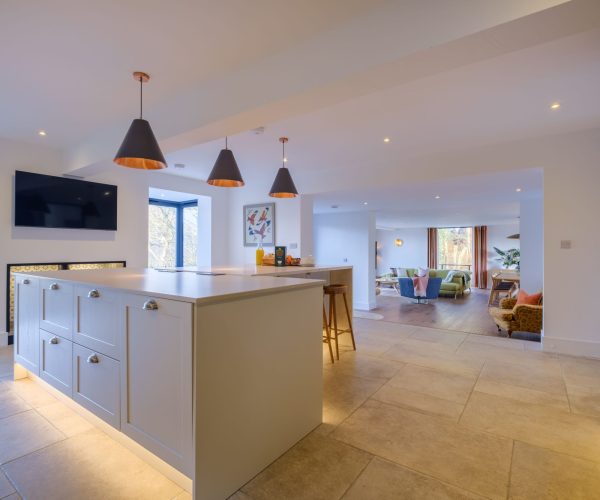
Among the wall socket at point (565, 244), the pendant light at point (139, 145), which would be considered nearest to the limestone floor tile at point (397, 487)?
the pendant light at point (139, 145)

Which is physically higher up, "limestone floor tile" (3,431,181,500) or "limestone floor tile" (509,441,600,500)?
"limestone floor tile" (509,441,600,500)

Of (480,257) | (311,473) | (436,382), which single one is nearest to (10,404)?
(311,473)

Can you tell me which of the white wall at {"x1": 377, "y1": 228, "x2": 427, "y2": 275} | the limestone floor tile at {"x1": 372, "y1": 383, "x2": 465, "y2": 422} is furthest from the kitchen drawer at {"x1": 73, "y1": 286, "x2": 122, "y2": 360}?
the white wall at {"x1": 377, "y1": 228, "x2": 427, "y2": 275}

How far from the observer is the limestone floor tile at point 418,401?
92.6 inches

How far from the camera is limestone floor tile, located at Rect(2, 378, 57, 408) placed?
2475 mm

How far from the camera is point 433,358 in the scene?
3564mm

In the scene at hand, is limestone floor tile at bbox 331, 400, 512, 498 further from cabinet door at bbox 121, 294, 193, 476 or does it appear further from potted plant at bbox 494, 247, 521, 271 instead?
potted plant at bbox 494, 247, 521, 271

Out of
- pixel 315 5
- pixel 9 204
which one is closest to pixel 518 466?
pixel 315 5

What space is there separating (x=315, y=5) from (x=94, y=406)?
2.60m

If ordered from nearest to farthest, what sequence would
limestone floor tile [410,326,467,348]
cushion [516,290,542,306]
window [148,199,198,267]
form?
limestone floor tile [410,326,467,348] < cushion [516,290,542,306] < window [148,199,198,267]

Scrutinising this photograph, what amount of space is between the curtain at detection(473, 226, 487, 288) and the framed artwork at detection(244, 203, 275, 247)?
9668mm

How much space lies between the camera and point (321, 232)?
8.60 metres

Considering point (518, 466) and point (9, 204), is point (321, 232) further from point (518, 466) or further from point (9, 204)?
point (518, 466)

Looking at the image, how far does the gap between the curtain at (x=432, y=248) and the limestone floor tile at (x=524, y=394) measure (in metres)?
10.9
